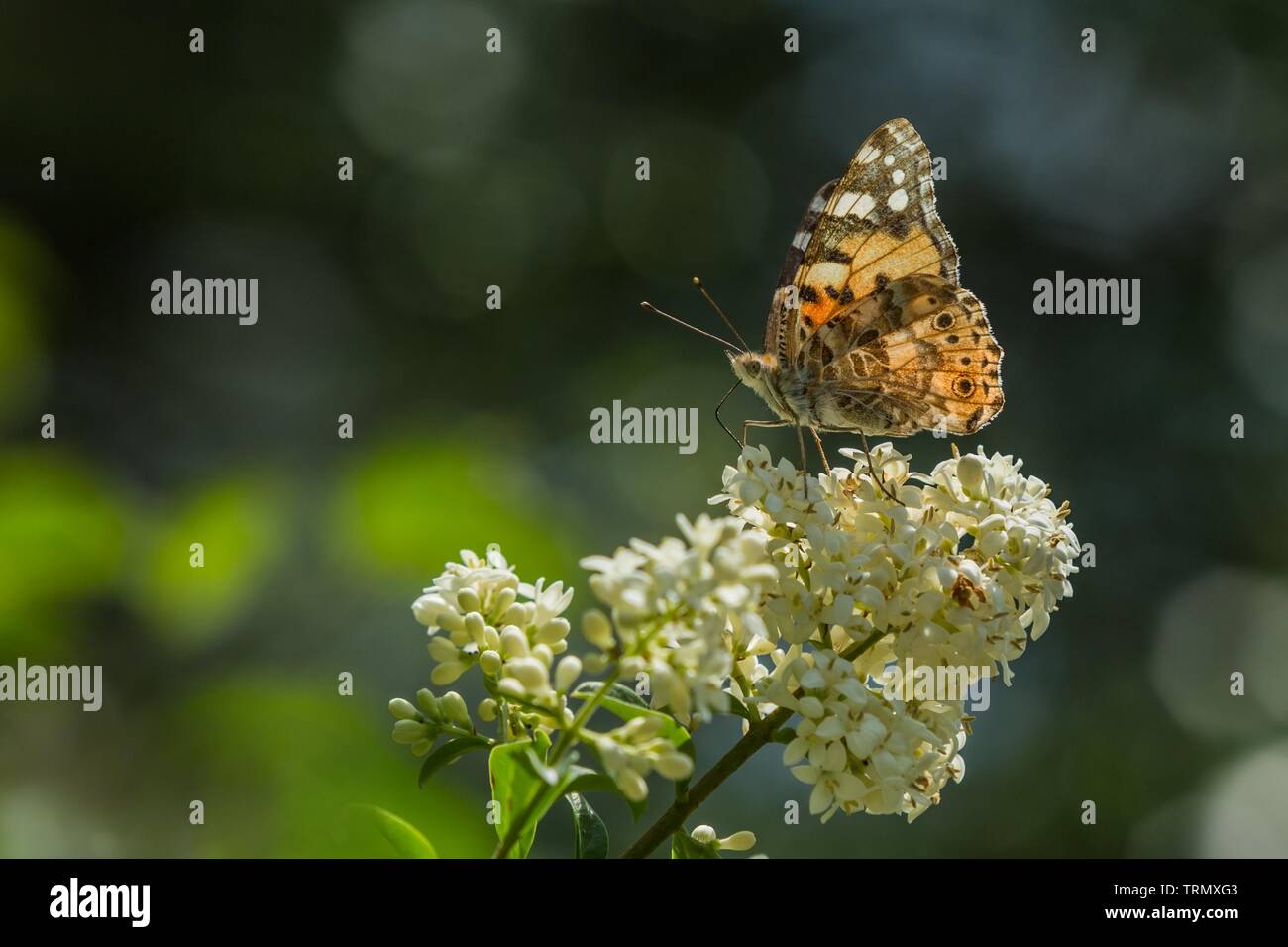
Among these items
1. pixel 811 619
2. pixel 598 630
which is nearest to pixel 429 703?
pixel 598 630

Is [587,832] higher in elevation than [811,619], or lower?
lower

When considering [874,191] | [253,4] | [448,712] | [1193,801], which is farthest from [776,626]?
[253,4]

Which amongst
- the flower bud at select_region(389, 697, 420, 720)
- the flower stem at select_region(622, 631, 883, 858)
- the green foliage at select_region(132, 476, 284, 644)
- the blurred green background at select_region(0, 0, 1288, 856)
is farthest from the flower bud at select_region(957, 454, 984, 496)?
the blurred green background at select_region(0, 0, 1288, 856)

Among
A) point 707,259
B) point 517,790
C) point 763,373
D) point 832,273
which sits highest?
point 707,259

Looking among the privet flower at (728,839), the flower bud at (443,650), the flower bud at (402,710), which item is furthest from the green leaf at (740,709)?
the flower bud at (402,710)

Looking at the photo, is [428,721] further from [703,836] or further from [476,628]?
[703,836]

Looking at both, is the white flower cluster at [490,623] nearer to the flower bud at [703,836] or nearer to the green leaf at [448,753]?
the green leaf at [448,753]
